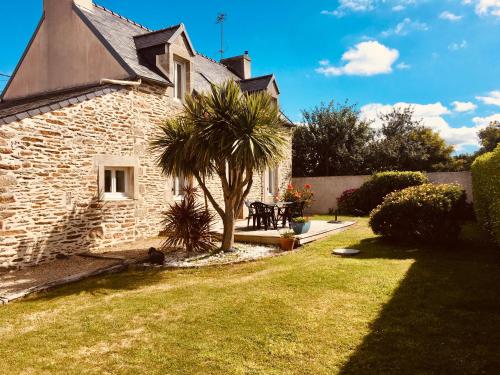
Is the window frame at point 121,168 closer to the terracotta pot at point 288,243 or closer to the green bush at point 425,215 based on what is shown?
the terracotta pot at point 288,243

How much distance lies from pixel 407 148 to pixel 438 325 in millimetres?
19716

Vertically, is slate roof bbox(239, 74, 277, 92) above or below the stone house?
above

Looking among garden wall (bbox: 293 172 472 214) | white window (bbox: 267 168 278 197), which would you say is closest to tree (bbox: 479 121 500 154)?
garden wall (bbox: 293 172 472 214)

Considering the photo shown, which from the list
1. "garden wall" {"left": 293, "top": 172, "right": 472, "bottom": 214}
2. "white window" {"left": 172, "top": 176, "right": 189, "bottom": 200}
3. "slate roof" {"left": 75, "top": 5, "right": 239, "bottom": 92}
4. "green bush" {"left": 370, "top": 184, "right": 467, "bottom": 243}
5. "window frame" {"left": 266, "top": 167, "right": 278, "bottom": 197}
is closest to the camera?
"green bush" {"left": 370, "top": 184, "right": 467, "bottom": 243}

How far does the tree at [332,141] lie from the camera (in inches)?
890

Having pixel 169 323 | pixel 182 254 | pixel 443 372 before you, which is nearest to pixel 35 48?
pixel 182 254

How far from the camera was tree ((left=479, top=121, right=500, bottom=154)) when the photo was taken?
97.0 ft

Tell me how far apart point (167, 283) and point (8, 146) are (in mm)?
4376

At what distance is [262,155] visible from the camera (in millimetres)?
7594

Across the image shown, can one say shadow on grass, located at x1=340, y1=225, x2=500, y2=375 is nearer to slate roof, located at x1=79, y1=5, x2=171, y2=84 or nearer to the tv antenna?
slate roof, located at x1=79, y1=5, x2=171, y2=84

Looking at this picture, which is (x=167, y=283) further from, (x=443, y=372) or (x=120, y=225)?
(x=443, y=372)

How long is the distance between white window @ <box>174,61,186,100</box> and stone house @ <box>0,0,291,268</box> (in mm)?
36

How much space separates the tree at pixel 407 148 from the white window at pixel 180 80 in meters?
14.0

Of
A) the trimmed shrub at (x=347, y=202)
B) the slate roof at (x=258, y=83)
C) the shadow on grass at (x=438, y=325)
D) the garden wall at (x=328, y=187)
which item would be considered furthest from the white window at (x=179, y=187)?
the garden wall at (x=328, y=187)
